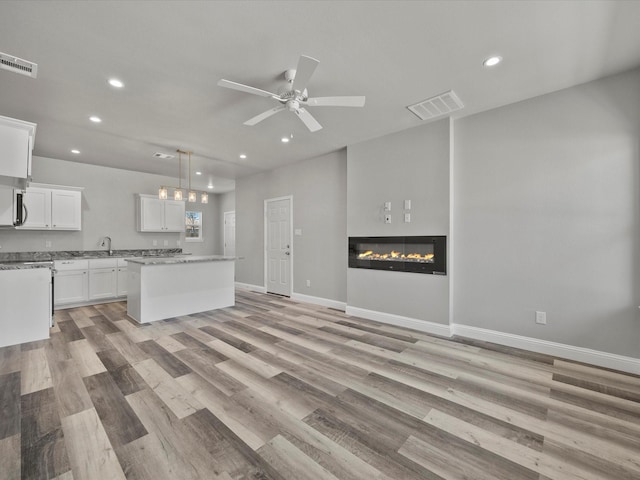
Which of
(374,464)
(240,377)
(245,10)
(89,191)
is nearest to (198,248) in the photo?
(89,191)

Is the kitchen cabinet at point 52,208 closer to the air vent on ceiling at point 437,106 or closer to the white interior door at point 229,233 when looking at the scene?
the white interior door at point 229,233

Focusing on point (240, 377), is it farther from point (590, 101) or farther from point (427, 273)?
point (590, 101)

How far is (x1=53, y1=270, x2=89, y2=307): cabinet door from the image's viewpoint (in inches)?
199

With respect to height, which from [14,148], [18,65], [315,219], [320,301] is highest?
[18,65]

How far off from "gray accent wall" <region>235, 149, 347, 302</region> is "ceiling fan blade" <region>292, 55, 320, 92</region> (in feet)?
9.13

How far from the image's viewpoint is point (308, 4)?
1.92 metres

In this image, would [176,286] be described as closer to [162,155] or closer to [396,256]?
[162,155]

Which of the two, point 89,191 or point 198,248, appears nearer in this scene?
point 89,191

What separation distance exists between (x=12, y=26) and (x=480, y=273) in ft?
16.5

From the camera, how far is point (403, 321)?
13.5 ft

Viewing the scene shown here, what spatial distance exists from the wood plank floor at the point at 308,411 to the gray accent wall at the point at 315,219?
1921mm

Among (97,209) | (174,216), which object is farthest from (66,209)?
(174,216)

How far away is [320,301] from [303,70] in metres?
4.13

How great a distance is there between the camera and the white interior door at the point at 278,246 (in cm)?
608
